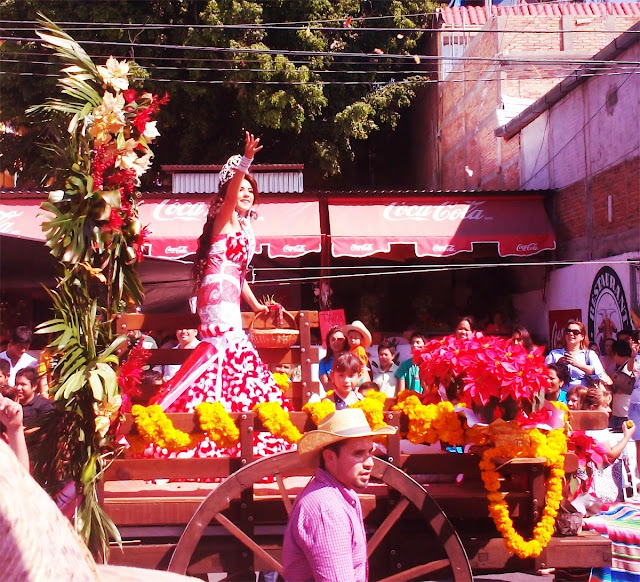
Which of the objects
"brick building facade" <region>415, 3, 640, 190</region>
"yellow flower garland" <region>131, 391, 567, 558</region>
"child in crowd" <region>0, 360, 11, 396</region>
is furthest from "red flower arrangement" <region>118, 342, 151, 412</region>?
"brick building facade" <region>415, 3, 640, 190</region>

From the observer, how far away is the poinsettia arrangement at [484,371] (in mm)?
4066

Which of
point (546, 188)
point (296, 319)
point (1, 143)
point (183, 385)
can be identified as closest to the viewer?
point (183, 385)

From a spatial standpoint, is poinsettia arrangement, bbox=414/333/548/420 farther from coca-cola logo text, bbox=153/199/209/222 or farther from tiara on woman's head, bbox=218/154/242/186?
coca-cola logo text, bbox=153/199/209/222

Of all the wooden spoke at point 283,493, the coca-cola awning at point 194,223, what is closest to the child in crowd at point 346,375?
the wooden spoke at point 283,493

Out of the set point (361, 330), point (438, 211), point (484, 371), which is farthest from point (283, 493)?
point (438, 211)

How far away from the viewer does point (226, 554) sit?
3990 millimetres

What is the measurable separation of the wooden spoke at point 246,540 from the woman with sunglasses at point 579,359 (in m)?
4.95

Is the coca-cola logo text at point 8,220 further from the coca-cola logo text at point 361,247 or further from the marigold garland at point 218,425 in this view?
the marigold garland at point 218,425

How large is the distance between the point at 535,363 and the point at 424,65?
20274mm

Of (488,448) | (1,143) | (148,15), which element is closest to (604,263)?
(488,448)

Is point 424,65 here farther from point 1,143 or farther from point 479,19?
point 1,143

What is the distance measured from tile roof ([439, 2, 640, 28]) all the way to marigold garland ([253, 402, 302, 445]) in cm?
1647

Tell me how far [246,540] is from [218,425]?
1.98ft

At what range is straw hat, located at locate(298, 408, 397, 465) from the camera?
3.18 metres
